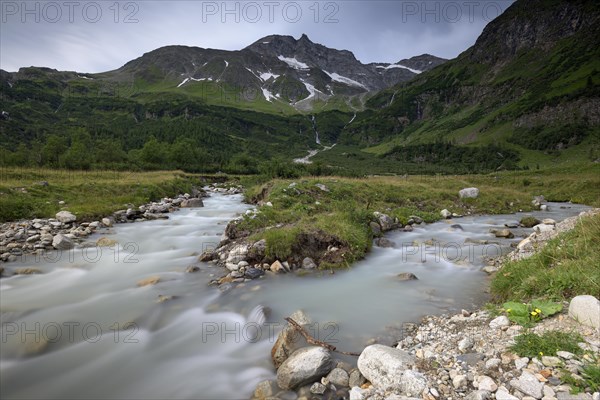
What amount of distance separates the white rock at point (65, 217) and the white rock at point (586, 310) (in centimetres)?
2352

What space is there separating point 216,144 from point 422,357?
190m

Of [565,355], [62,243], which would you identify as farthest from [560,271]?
[62,243]

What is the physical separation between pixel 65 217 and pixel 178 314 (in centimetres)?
1511

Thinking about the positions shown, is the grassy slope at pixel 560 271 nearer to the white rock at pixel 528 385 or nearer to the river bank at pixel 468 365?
the river bank at pixel 468 365

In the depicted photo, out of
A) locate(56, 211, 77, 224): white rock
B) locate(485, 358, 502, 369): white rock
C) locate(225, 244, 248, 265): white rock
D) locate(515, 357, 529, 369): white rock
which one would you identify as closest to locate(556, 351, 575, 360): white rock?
locate(515, 357, 529, 369): white rock

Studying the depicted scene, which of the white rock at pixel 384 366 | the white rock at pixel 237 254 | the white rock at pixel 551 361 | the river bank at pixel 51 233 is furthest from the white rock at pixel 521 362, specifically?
the river bank at pixel 51 233

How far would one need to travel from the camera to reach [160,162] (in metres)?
84.1

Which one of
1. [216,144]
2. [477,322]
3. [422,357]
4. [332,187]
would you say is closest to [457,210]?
[332,187]

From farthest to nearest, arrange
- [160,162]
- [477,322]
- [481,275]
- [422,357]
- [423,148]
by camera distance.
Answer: [423,148]
[160,162]
[481,275]
[477,322]
[422,357]

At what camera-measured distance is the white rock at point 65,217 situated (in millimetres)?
19484

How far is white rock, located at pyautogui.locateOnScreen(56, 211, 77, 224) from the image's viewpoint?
19.5 meters

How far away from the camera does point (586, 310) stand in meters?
5.32

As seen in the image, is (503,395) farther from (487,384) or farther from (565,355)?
(565,355)

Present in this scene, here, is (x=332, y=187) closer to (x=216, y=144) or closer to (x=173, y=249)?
(x=173, y=249)
